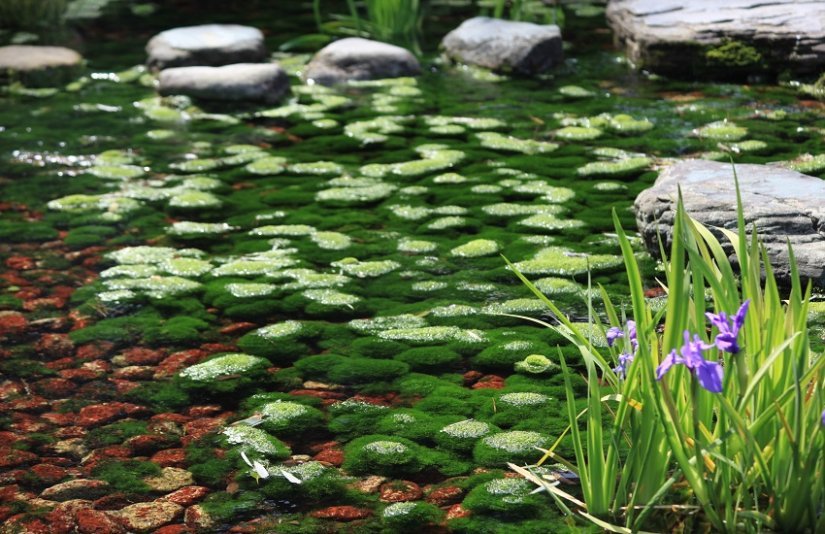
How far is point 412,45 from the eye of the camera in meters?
7.72

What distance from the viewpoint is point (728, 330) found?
6.81ft

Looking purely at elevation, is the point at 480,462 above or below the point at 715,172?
below

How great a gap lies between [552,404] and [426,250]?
53.5 inches

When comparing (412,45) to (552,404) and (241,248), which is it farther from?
(552,404)

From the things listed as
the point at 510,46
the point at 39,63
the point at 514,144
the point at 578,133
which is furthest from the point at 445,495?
the point at 39,63

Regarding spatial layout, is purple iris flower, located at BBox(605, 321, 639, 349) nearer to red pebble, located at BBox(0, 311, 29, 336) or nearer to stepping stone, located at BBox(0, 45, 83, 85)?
red pebble, located at BBox(0, 311, 29, 336)

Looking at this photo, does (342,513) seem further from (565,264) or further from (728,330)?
(565,264)

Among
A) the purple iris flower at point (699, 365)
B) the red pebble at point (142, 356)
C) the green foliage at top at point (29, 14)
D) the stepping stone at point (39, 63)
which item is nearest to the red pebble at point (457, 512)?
the purple iris flower at point (699, 365)

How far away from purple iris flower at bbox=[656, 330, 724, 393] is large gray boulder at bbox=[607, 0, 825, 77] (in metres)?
4.94

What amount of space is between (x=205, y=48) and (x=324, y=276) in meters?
3.54

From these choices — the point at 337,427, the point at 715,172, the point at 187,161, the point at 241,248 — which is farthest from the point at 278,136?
the point at 337,427

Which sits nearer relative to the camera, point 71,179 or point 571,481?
point 571,481

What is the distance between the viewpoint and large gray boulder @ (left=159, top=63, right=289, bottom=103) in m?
6.58

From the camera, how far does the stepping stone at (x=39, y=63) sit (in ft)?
23.6
